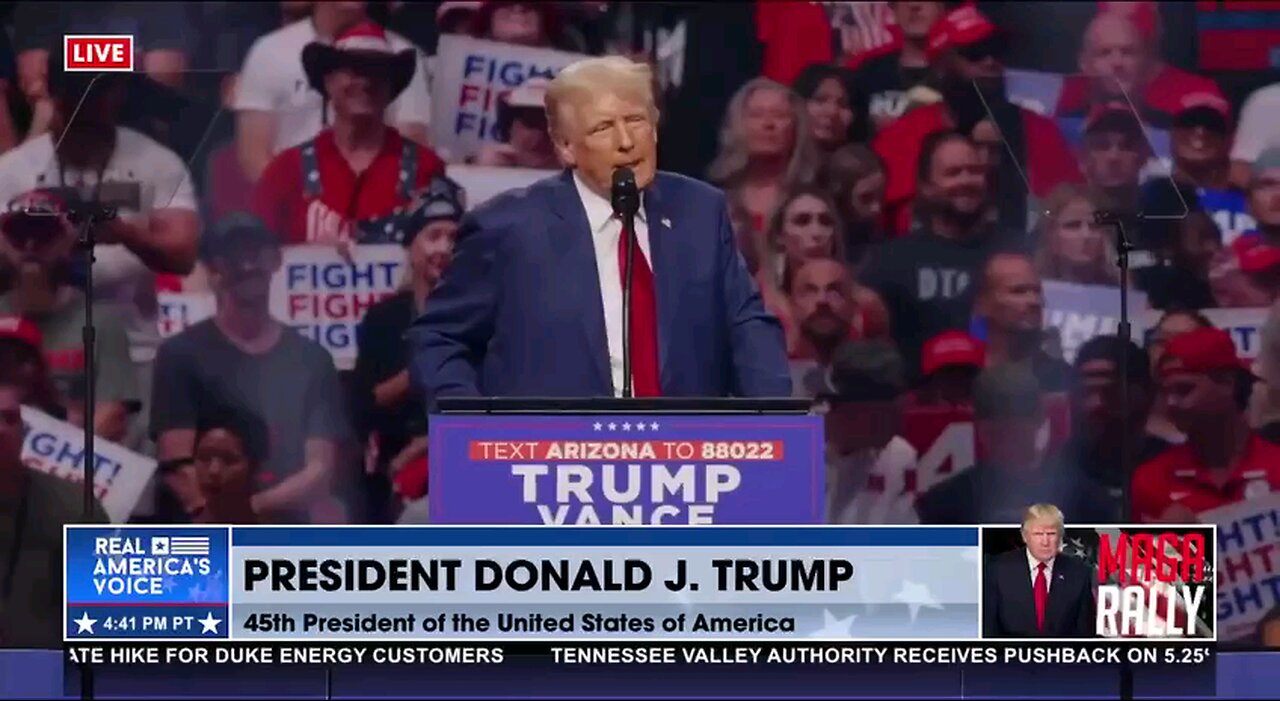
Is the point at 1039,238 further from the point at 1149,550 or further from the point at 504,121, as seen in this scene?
the point at 1149,550

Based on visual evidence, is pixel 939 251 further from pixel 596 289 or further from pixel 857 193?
pixel 596 289

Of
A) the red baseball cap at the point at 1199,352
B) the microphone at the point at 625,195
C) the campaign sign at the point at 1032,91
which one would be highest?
the campaign sign at the point at 1032,91

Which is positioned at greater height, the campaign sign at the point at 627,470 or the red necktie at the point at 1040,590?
the campaign sign at the point at 627,470

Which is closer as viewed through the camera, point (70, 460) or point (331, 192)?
point (70, 460)

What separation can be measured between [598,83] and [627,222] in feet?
2.22

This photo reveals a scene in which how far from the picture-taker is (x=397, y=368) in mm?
10133

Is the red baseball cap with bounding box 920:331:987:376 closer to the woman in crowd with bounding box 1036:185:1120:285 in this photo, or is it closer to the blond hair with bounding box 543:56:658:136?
the woman in crowd with bounding box 1036:185:1120:285

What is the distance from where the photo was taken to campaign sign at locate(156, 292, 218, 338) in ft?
33.3

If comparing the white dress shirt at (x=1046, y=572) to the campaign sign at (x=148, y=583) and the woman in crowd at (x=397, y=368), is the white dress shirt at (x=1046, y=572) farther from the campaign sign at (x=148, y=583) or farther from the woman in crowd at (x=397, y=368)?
the woman in crowd at (x=397, y=368)

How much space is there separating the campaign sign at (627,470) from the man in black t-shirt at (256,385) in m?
3.49

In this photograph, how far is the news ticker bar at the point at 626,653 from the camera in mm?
6637

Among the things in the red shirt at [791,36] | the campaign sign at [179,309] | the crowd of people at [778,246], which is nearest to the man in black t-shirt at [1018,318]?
the crowd of people at [778,246]

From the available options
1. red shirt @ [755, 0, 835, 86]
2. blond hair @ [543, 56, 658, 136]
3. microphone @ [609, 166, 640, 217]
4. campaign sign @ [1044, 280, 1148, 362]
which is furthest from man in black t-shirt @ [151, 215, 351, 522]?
microphone @ [609, 166, 640, 217]

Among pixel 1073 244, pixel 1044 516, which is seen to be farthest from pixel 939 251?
pixel 1044 516
